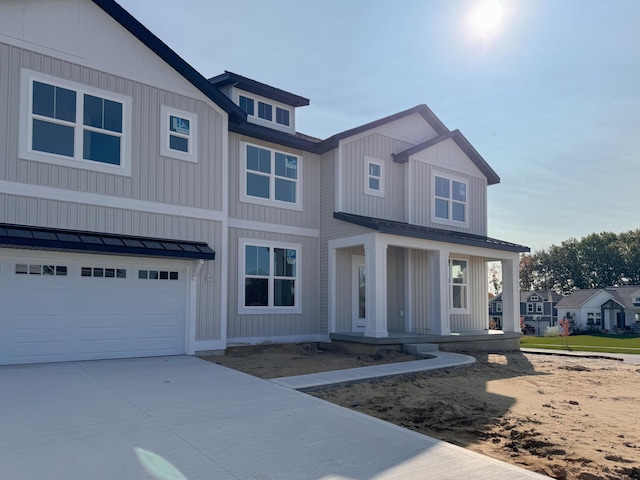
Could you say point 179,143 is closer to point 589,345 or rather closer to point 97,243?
point 97,243

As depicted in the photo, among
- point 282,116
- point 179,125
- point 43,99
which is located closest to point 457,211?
point 282,116

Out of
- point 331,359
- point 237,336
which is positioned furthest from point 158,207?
point 331,359

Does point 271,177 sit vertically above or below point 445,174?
below

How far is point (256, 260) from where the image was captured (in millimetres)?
13977

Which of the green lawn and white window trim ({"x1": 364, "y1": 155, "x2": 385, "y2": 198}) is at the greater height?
white window trim ({"x1": 364, "y1": 155, "x2": 385, "y2": 198})

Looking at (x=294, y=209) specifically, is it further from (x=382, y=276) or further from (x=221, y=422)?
(x=221, y=422)

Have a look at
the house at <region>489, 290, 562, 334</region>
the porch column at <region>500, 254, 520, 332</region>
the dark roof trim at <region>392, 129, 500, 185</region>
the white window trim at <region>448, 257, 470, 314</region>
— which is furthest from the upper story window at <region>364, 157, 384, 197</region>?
the house at <region>489, 290, 562, 334</region>

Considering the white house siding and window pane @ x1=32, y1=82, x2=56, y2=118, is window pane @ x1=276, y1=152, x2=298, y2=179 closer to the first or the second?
the white house siding

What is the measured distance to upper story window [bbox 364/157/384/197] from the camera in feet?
52.3

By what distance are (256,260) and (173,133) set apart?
3.95 meters

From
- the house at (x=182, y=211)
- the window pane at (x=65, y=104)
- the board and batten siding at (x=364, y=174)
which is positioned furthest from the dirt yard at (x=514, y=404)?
the window pane at (x=65, y=104)

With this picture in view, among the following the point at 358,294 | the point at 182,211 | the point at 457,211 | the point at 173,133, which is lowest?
the point at 358,294

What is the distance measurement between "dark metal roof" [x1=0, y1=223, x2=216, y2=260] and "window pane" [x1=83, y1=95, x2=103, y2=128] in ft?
7.80

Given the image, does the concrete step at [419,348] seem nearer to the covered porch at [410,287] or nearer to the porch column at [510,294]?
the covered porch at [410,287]
